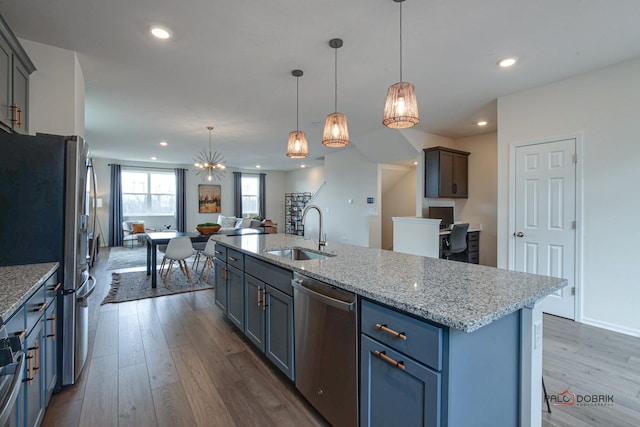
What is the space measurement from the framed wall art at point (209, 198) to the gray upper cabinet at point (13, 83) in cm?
808

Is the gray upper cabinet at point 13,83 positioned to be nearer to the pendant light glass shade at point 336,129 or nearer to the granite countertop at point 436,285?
the granite countertop at point 436,285

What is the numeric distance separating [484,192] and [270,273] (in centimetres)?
Answer: 488

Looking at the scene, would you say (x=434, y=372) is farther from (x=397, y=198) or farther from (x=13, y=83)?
(x=397, y=198)

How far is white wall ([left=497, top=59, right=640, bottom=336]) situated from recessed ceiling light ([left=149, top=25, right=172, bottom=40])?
13.1 ft

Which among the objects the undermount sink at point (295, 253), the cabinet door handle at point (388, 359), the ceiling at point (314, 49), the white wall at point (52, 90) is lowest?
the cabinet door handle at point (388, 359)

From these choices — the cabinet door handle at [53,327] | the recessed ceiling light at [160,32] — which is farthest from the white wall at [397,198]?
the cabinet door handle at [53,327]

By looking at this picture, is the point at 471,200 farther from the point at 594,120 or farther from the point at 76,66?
the point at 76,66

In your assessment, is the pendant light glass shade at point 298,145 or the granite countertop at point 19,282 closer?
the granite countertop at point 19,282

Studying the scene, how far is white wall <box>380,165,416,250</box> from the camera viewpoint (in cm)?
748

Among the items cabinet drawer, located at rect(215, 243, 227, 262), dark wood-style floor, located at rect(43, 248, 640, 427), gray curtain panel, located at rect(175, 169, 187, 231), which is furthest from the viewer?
gray curtain panel, located at rect(175, 169, 187, 231)

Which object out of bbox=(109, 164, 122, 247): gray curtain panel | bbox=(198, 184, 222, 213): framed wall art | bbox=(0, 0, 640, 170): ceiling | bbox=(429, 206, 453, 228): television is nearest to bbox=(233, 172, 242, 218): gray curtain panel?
bbox=(198, 184, 222, 213): framed wall art

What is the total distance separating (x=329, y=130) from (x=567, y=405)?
2.50 meters

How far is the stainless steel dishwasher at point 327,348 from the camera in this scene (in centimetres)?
144

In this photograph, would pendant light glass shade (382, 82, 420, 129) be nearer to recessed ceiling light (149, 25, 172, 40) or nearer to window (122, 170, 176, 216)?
recessed ceiling light (149, 25, 172, 40)
